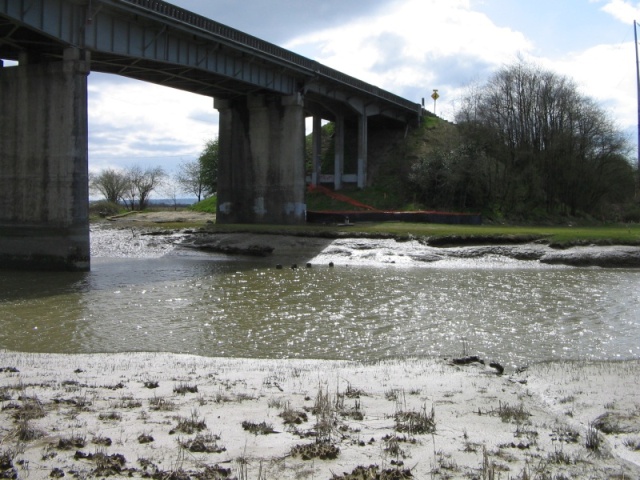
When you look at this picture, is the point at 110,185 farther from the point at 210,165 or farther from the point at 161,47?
the point at 161,47

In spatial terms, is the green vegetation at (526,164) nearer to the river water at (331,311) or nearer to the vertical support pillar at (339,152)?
the vertical support pillar at (339,152)

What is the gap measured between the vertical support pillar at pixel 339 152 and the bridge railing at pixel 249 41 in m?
4.45

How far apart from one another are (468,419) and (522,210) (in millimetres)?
47337

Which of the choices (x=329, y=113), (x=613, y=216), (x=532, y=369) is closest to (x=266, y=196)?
(x=329, y=113)

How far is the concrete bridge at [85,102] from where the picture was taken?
27.6 m

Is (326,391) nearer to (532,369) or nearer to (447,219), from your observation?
(532,369)

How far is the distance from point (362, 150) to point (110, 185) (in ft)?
134

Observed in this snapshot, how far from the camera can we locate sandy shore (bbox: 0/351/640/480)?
5496 mm

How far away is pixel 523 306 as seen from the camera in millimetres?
17984

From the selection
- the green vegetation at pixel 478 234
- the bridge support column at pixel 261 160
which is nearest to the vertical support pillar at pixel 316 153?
the bridge support column at pixel 261 160

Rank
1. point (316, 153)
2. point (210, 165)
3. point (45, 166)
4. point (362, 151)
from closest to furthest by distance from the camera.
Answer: point (45, 166), point (362, 151), point (316, 153), point (210, 165)

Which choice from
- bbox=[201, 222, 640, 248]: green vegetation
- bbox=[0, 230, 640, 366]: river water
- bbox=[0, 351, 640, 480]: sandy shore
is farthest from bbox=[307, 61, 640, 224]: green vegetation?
bbox=[0, 351, 640, 480]: sandy shore

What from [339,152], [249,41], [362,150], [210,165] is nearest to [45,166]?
[249,41]

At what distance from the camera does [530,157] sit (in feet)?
179
